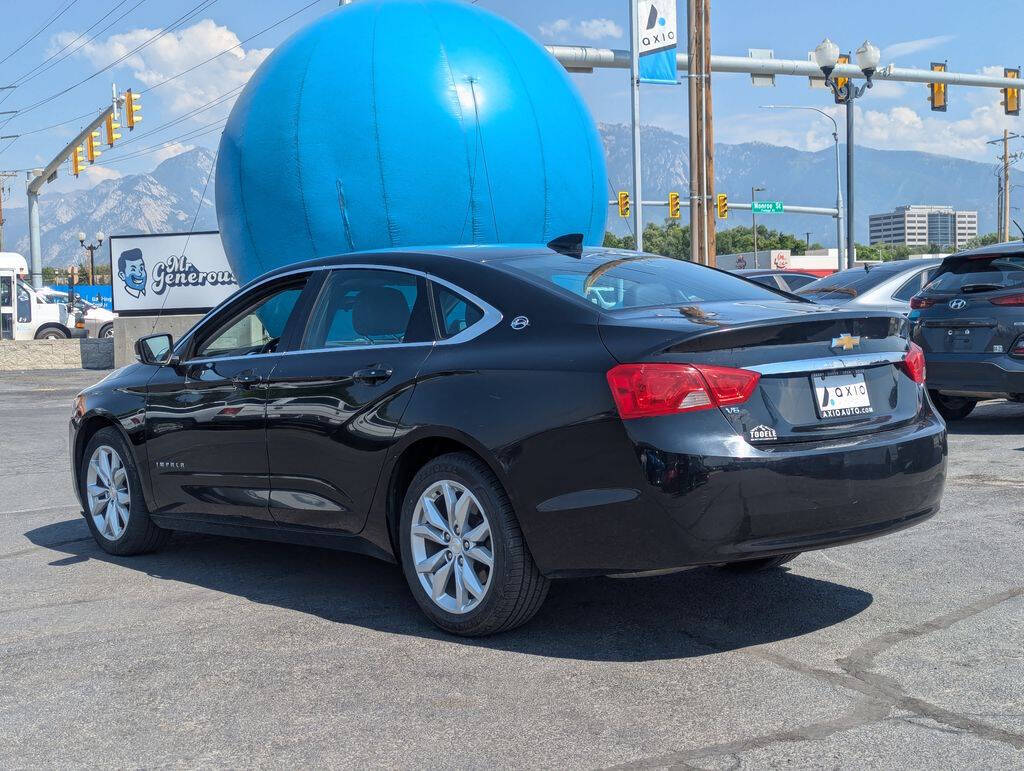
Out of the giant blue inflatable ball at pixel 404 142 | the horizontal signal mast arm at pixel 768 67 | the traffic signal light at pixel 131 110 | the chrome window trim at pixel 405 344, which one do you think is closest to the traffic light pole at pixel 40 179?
the traffic signal light at pixel 131 110

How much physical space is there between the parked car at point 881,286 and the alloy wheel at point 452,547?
833 cm

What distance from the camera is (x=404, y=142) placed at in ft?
41.6

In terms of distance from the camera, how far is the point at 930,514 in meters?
4.82

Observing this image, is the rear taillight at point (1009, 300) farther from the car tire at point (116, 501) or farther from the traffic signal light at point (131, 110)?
the traffic signal light at point (131, 110)

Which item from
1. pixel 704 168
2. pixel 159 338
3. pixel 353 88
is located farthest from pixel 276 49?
pixel 704 168

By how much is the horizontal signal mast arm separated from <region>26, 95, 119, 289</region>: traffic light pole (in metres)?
14.6

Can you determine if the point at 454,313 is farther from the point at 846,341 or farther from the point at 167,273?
the point at 167,273

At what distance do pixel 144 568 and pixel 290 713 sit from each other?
2.71m

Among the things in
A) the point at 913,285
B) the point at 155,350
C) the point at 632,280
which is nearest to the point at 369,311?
the point at 632,280

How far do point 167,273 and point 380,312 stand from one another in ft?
77.6

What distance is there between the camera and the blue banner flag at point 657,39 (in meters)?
22.2

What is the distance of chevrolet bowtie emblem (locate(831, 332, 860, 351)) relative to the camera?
457cm

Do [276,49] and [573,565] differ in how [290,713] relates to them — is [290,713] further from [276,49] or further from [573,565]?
[276,49]

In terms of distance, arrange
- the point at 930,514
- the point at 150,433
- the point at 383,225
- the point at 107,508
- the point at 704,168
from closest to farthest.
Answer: the point at 930,514 < the point at 150,433 < the point at 107,508 < the point at 383,225 < the point at 704,168
